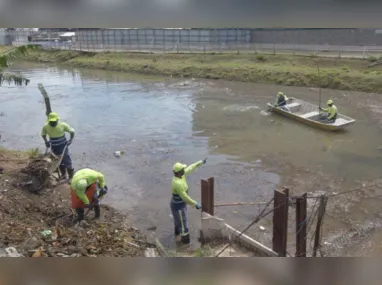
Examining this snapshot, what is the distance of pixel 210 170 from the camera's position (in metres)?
13.2

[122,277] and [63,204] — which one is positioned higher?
[122,277]

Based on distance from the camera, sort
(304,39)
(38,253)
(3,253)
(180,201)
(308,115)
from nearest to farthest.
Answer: (3,253), (38,253), (180,201), (308,115), (304,39)

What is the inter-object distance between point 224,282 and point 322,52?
33.7 metres

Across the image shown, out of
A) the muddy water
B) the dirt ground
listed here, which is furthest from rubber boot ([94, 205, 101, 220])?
the muddy water

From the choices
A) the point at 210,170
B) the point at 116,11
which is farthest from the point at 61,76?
the point at 116,11

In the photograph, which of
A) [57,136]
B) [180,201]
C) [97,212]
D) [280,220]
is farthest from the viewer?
[57,136]

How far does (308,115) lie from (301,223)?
1230cm

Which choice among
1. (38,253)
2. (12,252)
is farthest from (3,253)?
(38,253)

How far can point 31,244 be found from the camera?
6465 millimetres

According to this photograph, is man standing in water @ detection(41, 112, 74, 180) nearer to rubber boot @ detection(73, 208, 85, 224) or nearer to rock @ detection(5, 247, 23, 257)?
rubber boot @ detection(73, 208, 85, 224)

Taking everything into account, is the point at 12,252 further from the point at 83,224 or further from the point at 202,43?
the point at 202,43

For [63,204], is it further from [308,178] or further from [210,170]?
[308,178]

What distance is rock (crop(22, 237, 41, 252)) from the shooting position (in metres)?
6.33

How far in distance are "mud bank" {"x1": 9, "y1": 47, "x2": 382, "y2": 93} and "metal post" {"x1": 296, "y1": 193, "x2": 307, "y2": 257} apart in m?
20.7
